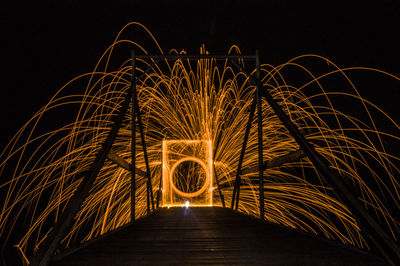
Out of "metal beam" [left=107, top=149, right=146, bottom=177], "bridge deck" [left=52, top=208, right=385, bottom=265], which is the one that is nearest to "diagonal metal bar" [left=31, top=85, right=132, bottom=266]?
"bridge deck" [left=52, top=208, right=385, bottom=265]

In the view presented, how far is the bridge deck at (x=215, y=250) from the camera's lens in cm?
272

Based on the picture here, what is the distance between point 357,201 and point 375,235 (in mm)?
230

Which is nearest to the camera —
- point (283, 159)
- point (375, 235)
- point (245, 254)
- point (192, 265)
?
point (375, 235)

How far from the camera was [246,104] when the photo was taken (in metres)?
12.4

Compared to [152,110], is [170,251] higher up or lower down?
lower down

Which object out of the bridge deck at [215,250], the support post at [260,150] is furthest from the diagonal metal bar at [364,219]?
the support post at [260,150]

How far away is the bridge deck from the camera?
2721mm

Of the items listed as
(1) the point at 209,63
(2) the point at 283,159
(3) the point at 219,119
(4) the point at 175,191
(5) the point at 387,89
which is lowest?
(4) the point at 175,191

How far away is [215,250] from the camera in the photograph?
3182 millimetres

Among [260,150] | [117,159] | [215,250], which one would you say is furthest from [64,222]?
[260,150]

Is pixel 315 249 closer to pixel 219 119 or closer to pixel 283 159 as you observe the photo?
pixel 283 159

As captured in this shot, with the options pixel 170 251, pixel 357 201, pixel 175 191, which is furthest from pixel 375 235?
pixel 175 191

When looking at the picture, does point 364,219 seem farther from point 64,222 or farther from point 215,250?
point 64,222

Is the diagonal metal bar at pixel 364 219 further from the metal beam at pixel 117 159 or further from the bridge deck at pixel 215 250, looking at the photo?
the metal beam at pixel 117 159
